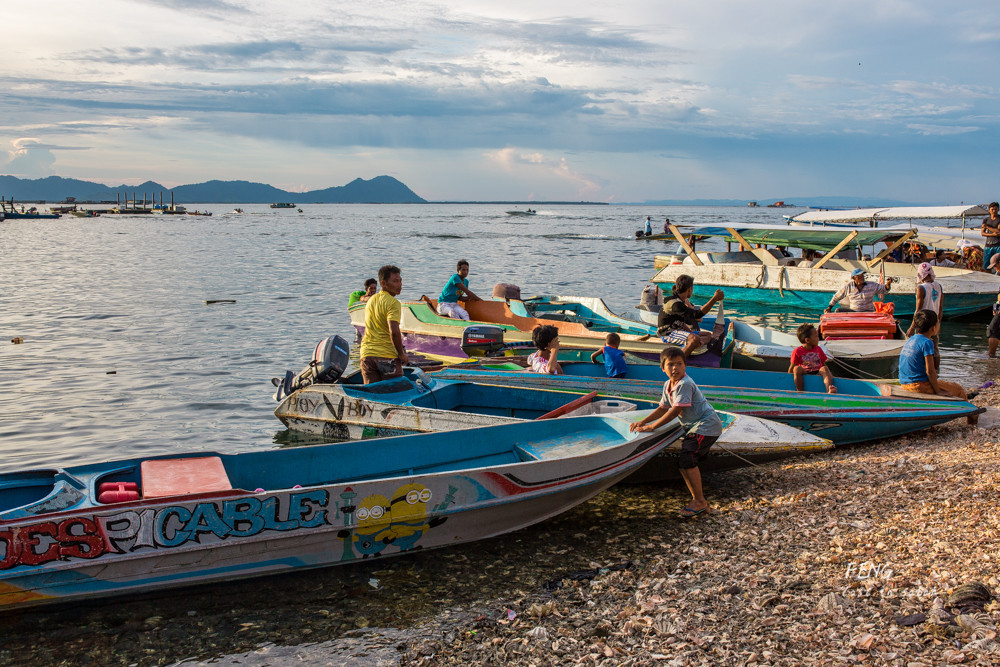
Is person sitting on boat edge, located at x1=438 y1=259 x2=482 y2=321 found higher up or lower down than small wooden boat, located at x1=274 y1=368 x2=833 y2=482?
higher up

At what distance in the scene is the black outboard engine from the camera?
14.8 metres

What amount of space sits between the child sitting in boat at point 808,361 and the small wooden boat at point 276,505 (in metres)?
3.84

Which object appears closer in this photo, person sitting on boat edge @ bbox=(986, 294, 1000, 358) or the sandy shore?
the sandy shore

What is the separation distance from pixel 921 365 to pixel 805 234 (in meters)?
14.0

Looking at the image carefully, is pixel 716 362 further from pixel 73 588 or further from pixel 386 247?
pixel 386 247

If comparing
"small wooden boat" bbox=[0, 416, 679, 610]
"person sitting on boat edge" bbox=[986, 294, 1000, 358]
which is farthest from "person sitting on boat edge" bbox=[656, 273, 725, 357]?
"person sitting on boat edge" bbox=[986, 294, 1000, 358]

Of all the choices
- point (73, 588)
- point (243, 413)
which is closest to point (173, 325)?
point (243, 413)

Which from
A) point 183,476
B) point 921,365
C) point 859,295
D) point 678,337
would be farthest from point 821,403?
point 859,295

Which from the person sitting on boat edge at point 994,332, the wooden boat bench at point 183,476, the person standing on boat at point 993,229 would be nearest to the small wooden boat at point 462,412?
the wooden boat bench at point 183,476

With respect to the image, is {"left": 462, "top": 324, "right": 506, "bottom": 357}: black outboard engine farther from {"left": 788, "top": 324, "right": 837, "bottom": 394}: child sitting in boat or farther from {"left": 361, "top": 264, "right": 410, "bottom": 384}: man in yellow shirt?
{"left": 788, "top": 324, "right": 837, "bottom": 394}: child sitting in boat

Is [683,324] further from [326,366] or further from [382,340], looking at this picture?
[326,366]

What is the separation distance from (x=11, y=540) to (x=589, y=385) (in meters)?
6.93

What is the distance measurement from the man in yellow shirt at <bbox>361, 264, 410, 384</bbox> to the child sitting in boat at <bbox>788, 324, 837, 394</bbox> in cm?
569

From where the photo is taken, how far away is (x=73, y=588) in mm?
6184
